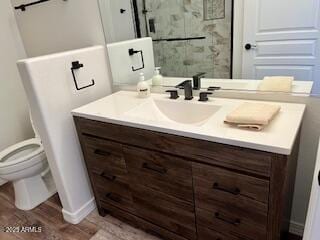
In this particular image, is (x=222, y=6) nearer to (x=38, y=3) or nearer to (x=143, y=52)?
(x=143, y=52)

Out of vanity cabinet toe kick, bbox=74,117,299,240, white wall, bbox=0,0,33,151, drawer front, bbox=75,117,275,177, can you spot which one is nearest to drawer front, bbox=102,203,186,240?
vanity cabinet toe kick, bbox=74,117,299,240

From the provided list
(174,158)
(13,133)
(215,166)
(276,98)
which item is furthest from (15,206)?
(276,98)

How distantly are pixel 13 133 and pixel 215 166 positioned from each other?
224 cm

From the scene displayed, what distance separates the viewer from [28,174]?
1920mm

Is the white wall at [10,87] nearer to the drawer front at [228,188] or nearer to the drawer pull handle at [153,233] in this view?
the drawer pull handle at [153,233]

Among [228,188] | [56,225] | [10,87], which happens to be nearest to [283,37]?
[228,188]

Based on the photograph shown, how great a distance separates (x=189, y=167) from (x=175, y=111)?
18.0 inches

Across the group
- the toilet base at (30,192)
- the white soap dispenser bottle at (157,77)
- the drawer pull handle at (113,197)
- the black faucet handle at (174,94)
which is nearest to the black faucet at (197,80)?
the black faucet handle at (174,94)

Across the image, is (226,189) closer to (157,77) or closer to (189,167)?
(189,167)

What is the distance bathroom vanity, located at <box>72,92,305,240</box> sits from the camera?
959 mm

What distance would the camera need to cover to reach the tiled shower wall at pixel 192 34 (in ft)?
4.43

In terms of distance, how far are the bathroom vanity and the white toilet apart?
58 cm

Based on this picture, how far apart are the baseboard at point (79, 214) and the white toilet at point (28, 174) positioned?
1.29 ft

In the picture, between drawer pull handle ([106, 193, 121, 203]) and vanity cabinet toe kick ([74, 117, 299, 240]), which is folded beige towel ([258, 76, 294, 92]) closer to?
vanity cabinet toe kick ([74, 117, 299, 240])
